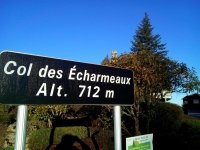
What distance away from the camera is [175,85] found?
14.0m

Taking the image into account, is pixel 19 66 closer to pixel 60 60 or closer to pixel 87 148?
pixel 60 60

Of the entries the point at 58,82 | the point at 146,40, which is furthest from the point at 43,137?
the point at 146,40

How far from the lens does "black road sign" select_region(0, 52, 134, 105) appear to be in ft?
8.51

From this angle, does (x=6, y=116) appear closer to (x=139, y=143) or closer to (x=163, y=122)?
(x=163, y=122)

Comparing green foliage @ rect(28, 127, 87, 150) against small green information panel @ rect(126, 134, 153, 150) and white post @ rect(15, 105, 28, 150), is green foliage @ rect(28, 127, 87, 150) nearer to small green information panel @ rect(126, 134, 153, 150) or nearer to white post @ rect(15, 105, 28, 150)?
small green information panel @ rect(126, 134, 153, 150)

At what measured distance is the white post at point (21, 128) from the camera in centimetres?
269

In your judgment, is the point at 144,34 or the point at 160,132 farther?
the point at 144,34

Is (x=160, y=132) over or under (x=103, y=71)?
under

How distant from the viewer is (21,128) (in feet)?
8.97

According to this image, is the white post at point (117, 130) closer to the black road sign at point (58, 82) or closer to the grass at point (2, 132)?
the black road sign at point (58, 82)

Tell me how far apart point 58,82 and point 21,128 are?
0.55 meters

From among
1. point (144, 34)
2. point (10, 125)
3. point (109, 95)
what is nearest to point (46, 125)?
point (10, 125)

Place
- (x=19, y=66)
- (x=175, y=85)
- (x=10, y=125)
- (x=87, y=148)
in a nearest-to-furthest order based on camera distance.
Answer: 1. (x=19, y=66)
2. (x=87, y=148)
3. (x=175, y=85)
4. (x=10, y=125)

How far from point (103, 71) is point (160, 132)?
1384 centimetres
